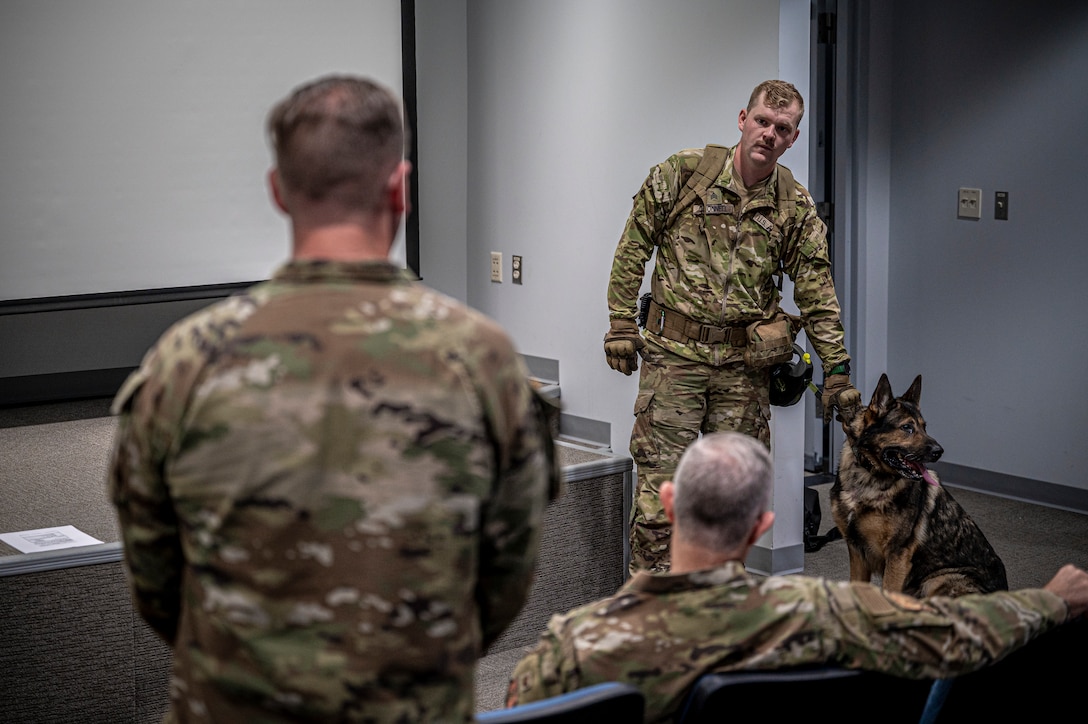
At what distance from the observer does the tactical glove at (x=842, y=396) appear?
11.8 feet

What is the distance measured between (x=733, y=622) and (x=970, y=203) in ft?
12.6

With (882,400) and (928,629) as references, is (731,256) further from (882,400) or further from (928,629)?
(928,629)

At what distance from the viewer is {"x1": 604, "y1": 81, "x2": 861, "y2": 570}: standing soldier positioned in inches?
146

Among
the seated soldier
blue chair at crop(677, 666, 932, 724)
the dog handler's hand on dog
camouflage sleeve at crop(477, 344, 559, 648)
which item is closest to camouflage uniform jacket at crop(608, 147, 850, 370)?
the dog handler's hand on dog

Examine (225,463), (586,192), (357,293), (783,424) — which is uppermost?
(586,192)

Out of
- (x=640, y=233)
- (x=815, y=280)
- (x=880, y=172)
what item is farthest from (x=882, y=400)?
(x=880, y=172)

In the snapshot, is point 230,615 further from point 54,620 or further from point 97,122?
point 97,122

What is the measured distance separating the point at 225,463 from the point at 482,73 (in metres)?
4.78

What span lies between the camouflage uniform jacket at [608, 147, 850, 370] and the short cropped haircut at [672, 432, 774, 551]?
1.93 metres

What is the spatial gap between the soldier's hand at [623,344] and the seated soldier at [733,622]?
1935 millimetres

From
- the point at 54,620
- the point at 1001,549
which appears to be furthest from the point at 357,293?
the point at 1001,549

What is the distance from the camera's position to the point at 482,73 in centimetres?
585

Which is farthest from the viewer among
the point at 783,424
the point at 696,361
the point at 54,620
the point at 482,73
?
the point at 482,73

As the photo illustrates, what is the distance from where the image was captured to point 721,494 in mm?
1807
